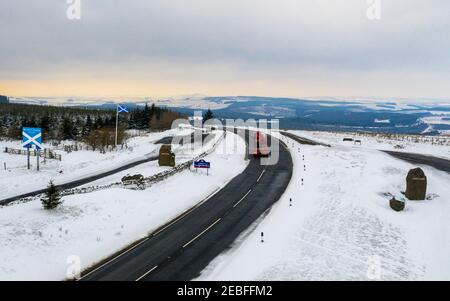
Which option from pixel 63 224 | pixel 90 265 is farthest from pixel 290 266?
pixel 63 224

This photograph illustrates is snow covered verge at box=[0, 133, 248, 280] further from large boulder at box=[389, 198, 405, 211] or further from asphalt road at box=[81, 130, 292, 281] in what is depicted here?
large boulder at box=[389, 198, 405, 211]

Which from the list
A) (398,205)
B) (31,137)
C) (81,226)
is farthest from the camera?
(31,137)

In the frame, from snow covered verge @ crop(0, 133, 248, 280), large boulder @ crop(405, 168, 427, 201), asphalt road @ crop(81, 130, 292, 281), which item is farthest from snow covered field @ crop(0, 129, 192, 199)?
large boulder @ crop(405, 168, 427, 201)

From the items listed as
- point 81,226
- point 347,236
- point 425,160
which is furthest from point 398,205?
point 425,160

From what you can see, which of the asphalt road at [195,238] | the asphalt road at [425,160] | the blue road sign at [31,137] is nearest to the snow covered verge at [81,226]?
the asphalt road at [195,238]

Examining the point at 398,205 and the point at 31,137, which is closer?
the point at 398,205

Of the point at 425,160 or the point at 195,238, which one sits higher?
the point at 425,160

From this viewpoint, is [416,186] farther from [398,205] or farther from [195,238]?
[195,238]

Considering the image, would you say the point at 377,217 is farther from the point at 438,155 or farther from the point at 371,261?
the point at 438,155
